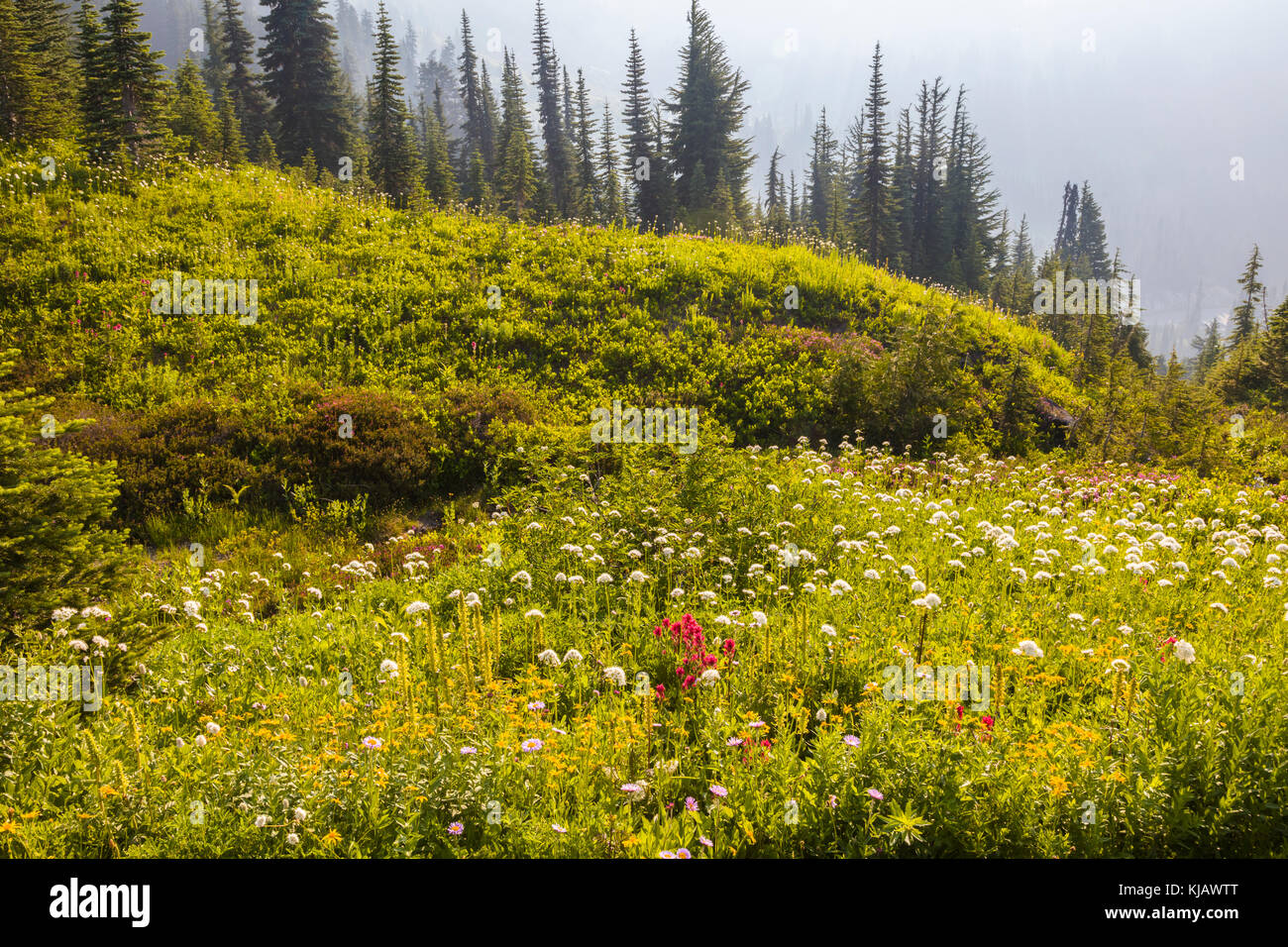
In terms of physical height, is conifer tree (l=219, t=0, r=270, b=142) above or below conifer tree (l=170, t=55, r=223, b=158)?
above

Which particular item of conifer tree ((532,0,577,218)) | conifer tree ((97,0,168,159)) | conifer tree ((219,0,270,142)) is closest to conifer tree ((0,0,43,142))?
conifer tree ((97,0,168,159))

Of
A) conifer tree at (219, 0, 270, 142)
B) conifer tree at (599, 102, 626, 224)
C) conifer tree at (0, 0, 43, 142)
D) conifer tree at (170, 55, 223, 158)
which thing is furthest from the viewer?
conifer tree at (599, 102, 626, 224)

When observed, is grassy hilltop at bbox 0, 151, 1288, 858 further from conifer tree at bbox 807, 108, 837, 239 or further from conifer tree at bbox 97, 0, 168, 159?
conifer tree at bbox 807, 108, 837, 239

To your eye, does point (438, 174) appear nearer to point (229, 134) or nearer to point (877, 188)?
point (229, 134)

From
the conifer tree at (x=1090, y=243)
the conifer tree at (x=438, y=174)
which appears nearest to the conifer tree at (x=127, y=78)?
the conifer tree at (x=438, y=174)

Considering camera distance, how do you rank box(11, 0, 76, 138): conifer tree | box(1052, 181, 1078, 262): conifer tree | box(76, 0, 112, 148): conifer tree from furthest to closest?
box(1052, 181, 1078, 262): conifer tree, box(11, 0, 76, 138): conifer tree, box(76, 0, 112, 148): conifer tree

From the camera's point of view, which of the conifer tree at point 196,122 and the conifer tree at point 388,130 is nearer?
A: the conifer tree at point 388,130

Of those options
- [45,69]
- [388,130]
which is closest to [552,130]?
[388,130]

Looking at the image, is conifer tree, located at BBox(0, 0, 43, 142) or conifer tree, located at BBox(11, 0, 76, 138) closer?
conifer tree, located at BBox(0, 0, 43, 142)

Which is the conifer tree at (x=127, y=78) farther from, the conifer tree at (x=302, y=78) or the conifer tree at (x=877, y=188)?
the conifer tree at (x=877, y=188)

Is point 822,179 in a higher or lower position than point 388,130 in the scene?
higher

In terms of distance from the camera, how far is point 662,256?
2102 centimetres

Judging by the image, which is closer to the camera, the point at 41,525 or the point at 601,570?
the point at 41,525

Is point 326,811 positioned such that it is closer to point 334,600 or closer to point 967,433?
point 334,600
